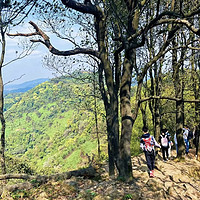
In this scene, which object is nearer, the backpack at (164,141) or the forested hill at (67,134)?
the backpack at (164,141)

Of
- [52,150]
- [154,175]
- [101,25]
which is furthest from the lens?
[52,150]

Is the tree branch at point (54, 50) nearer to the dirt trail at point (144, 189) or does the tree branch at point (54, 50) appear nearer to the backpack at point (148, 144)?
the backpack at point (148, 144)

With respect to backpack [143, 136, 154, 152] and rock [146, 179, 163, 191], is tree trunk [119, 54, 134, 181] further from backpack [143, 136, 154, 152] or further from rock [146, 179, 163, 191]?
backpack [143, 136, 154, 152]

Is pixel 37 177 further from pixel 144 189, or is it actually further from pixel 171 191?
pixel 171 191

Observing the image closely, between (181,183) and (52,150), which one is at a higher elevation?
(181,183)

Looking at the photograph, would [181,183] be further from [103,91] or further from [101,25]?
[101,25]

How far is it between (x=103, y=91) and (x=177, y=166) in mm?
5897

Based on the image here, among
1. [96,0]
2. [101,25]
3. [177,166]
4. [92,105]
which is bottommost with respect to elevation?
[177,166]

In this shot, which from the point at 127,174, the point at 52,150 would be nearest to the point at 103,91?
the point at 127,174

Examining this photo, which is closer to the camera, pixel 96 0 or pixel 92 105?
pixel 96 0

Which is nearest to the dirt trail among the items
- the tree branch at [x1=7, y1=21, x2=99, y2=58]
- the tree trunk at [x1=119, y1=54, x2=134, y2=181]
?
the tree trunk at [x1=119, y1=54, x2=134, y2=181]

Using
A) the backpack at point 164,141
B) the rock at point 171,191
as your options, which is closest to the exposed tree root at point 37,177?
the rock at point 171,191

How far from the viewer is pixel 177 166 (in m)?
10.5

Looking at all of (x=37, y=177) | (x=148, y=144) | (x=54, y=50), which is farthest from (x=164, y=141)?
Answer: (x=54, y=50)
